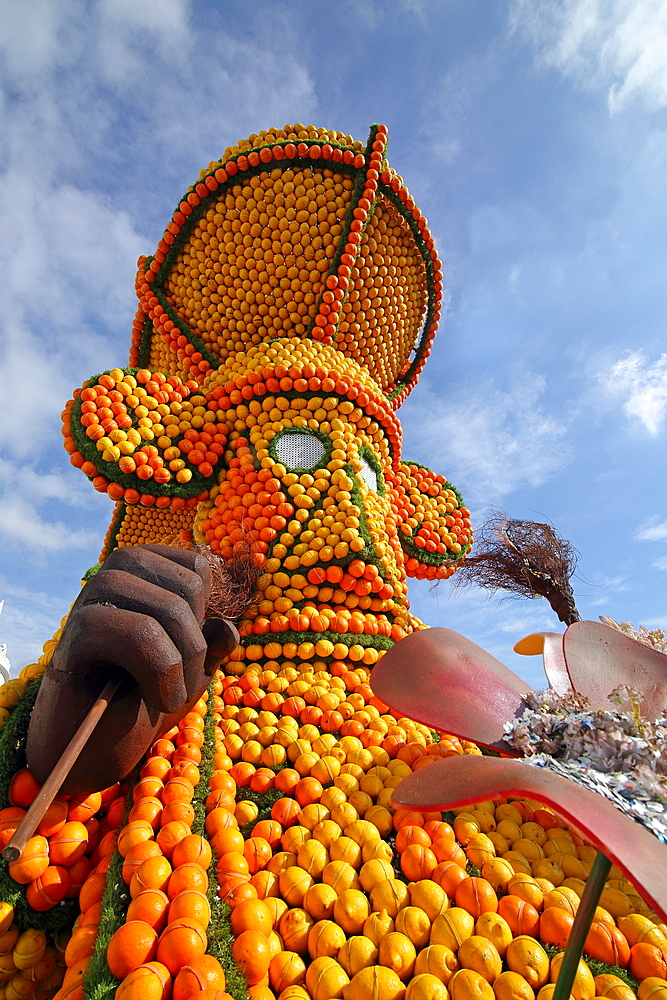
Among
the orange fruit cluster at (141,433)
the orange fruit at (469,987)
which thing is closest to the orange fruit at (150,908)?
the orange fruit at (469,987)

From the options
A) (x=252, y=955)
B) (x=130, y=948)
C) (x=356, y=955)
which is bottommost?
(x=130, y=948)

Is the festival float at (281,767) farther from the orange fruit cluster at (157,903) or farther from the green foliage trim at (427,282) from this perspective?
the green foliage trim at (427,282)

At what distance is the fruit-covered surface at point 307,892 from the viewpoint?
171 centimetres

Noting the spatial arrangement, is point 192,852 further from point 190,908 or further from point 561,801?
point 561,801

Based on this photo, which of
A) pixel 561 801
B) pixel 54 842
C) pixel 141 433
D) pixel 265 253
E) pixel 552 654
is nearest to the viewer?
pixel 561 801

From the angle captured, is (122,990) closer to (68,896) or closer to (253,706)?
(68,896)

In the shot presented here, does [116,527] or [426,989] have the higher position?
[116,527]

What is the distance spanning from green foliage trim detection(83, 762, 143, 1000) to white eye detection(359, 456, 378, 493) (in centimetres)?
289

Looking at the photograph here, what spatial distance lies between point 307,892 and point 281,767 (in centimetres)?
64

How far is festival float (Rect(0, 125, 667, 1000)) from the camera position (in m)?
1.70

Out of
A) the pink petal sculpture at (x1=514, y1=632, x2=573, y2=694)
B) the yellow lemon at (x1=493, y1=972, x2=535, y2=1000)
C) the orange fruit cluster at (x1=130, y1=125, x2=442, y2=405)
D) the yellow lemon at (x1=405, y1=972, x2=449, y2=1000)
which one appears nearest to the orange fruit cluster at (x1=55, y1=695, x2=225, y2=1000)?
the yellow lemon at (x1=405, y1=972, x2=449, y2=1000)

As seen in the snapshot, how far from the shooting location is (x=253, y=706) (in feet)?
10.0

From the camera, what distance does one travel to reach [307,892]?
204 cm

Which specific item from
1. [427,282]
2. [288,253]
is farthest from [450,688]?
[427,282]
